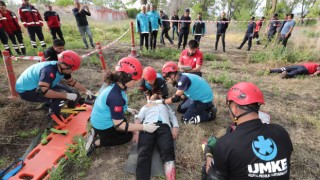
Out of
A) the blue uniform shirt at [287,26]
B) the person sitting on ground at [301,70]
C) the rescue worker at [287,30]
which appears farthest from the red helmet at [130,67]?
the blue uniform shirt at [287,26]

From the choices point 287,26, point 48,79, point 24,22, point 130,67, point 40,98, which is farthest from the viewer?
point 287,26

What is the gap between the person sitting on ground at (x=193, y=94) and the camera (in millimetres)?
3609

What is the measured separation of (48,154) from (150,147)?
1.41m

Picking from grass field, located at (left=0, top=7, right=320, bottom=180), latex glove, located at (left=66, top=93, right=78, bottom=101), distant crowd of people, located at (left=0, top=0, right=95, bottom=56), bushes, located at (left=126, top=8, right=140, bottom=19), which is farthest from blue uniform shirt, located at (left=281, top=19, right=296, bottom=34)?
bushes, located at (left=126, top=8, right=140, bottom=19)

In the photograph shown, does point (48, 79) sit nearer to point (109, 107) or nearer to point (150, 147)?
point (109, 107)

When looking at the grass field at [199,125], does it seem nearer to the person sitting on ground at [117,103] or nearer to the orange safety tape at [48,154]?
the orange safety tape at [48,154]

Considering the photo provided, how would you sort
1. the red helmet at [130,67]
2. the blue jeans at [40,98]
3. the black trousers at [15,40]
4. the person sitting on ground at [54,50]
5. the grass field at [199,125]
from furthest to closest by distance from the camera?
1. the black trousers at [15,40]
2. the person sitting on ground at [54,50]
3. the blue jeans at [40,98]
4. the grass field at [199,125]
5. the red helmet at [130,67]

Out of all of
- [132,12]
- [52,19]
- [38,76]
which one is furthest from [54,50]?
[132,12]

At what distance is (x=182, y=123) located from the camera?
3875mm

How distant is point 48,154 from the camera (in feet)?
9.66

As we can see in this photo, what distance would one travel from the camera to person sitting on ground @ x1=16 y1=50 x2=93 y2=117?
3285 millimetres

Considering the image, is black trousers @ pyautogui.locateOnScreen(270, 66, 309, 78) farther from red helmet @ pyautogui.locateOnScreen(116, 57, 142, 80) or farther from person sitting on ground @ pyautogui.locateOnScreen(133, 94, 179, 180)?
red helmet @ pyautogui.locateOnScreen(116, 57, 142, 80)

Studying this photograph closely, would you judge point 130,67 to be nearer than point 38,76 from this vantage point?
Yes

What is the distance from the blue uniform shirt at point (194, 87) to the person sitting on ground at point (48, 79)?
171 centimetres
